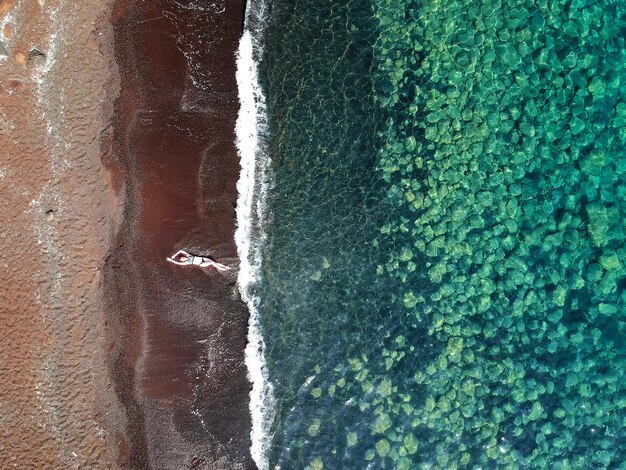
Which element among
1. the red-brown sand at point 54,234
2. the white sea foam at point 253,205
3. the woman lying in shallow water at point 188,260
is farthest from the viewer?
the white sea foam at point 253,205

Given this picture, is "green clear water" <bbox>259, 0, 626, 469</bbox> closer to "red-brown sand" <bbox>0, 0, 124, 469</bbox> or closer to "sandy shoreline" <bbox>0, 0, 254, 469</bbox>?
"sandy shoreline" <bbox>0, 0, 254, 469</bbox>

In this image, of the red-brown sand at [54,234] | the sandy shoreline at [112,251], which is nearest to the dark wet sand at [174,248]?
the sandy shoreline at [112,251]

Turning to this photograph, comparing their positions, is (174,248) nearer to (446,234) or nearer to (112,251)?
(112,251)

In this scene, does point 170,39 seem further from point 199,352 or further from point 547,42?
point 547,42

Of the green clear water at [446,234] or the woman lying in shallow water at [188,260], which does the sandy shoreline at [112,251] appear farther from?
the green clear water at [446,234]

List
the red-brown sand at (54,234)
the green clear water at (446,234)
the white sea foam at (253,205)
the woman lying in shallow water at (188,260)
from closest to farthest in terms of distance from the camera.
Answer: the red-brown sand at (54,234) < the green clear water at (446,234) < the woman lying in shallow water at (188,260) < the white sea foam at (253,205)

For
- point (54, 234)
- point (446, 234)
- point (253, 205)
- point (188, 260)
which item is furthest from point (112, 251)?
point (446, 234)

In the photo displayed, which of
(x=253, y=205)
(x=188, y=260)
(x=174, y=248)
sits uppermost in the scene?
(x=253, y=205)
